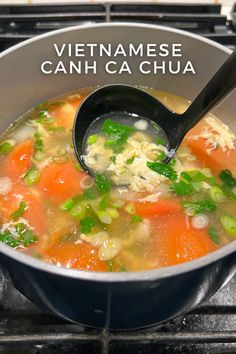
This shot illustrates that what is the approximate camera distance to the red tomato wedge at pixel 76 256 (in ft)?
3.40

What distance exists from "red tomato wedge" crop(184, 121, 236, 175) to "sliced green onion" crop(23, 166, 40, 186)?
45 centimetres

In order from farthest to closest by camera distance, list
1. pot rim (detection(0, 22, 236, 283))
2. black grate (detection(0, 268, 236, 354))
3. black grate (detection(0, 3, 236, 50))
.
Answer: black grate (detection(0, 3, 236, 50)) → black grate (detection(0, 268, 236, 354)) → pot rim (detection(0, 22, 236, 283))

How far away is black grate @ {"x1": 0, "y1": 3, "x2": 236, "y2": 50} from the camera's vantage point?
1629 millimetres

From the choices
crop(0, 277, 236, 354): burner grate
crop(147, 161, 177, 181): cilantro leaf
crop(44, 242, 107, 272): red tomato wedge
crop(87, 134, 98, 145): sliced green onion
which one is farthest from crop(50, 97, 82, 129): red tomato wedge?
crop(0, 277, 236, 354): burner grate

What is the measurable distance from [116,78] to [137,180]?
16.6 inches

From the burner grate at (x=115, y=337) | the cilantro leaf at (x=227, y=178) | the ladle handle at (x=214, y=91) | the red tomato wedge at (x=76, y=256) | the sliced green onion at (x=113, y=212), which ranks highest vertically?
the ladle handle at (x=214, y=91)

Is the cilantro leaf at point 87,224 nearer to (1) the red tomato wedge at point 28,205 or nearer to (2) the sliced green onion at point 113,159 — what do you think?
(1) the red tomato wedge at point 28,205

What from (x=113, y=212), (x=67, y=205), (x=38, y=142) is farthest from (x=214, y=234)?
(x=38, y=142)

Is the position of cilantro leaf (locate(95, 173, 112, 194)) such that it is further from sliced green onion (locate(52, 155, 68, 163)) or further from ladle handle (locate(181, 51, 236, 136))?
ladle handle (locate(181, 51, 236, 136))

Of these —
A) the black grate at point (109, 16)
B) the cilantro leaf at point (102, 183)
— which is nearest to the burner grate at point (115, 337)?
the cilantro leaf at point (102, 183)

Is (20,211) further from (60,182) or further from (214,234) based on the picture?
(214,234)

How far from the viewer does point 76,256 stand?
106cm

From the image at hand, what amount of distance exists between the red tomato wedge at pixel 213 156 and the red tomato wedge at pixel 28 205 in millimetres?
475

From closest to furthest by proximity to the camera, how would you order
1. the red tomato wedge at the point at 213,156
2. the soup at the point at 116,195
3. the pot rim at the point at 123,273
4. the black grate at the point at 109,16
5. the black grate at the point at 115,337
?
the pot rim at the point at 123,273, the black grate at the point at 115,337, the soup at the point at 116,195, the red tomato wedge at the point at 213,156, the black grate at the point at 109,16
